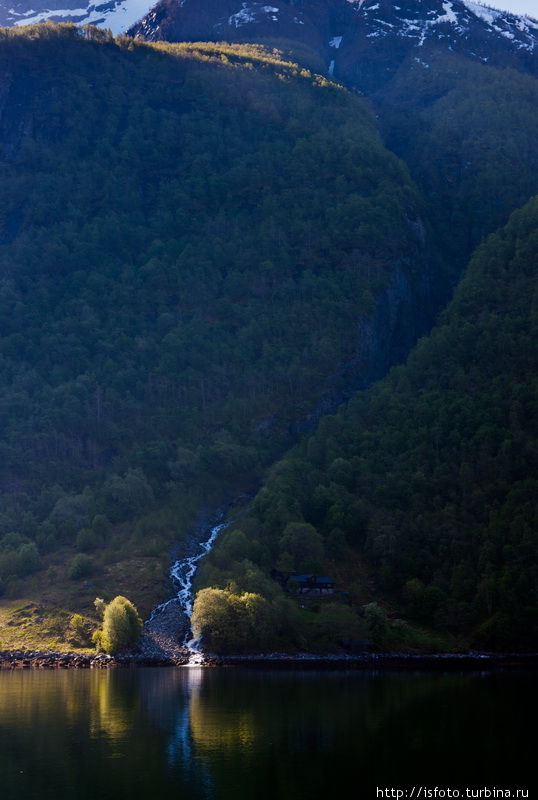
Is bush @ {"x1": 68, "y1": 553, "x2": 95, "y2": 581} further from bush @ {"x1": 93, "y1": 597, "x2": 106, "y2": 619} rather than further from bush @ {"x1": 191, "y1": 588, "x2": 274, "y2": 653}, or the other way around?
bush @ {"x1": 191, "y1": 588, "x2": 274, "y2": 653}

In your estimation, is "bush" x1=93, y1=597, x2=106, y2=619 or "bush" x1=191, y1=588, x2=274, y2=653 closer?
"bush" x1=191, y1=588, x2=274, y2=653

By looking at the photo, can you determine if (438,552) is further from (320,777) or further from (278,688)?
(320,777)

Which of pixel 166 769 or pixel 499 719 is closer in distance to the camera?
pixel 166 769

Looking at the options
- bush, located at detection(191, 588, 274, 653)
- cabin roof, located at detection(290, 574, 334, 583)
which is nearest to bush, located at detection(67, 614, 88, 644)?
bush, located at detection(191, 588, 274, 653)

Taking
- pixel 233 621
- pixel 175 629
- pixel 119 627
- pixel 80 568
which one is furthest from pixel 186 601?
pixel 233 621

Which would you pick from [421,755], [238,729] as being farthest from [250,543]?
[421,755]

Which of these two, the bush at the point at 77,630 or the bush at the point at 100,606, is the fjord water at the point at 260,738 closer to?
the bush at the point at 77,630

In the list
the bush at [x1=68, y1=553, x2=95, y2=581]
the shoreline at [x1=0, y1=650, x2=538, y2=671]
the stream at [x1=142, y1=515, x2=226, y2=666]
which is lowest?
the shoreline at [x1=0, y1=650, x2=538, y2=671]
